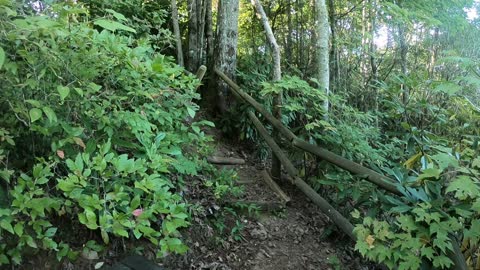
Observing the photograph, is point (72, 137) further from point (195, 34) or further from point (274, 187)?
point (195, 34)

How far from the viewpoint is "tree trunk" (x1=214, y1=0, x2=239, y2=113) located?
6682 millimetres

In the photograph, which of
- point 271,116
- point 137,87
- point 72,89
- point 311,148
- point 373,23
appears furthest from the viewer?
point 373,23

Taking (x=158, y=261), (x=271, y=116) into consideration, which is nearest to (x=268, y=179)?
(x=271, y=116)

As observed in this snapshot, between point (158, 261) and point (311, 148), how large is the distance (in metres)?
2.30

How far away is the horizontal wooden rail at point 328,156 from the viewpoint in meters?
3.37

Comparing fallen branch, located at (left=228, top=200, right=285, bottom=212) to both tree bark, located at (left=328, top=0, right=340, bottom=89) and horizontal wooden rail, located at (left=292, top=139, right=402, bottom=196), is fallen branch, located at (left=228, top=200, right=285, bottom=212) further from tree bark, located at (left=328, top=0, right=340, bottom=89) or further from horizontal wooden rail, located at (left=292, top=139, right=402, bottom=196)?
tree bark, located at (left=328, top=0, right=340, bottom=89)

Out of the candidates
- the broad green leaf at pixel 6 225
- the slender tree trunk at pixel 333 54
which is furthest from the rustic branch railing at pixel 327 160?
the broad green leaf at pixel 6 225

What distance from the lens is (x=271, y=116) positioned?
5328mm

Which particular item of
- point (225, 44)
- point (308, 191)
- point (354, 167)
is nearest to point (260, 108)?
point (308, 191)

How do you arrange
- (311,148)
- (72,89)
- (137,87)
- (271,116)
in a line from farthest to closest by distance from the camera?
(271,116)
(311,148)
(137,87)
(72,89)

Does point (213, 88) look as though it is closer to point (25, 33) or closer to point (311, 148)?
point (311, 148)

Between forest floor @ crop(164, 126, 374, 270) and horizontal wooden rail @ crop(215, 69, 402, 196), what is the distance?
836mm

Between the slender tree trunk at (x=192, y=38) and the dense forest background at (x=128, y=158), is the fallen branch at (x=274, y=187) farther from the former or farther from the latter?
the slender tree trunk at (x=192, y=38)

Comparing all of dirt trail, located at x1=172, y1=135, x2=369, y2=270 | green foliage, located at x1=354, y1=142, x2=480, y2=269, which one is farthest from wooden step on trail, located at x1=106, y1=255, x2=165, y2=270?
green foliage, located at x1=354, y1=142, x2=480, y2=269
